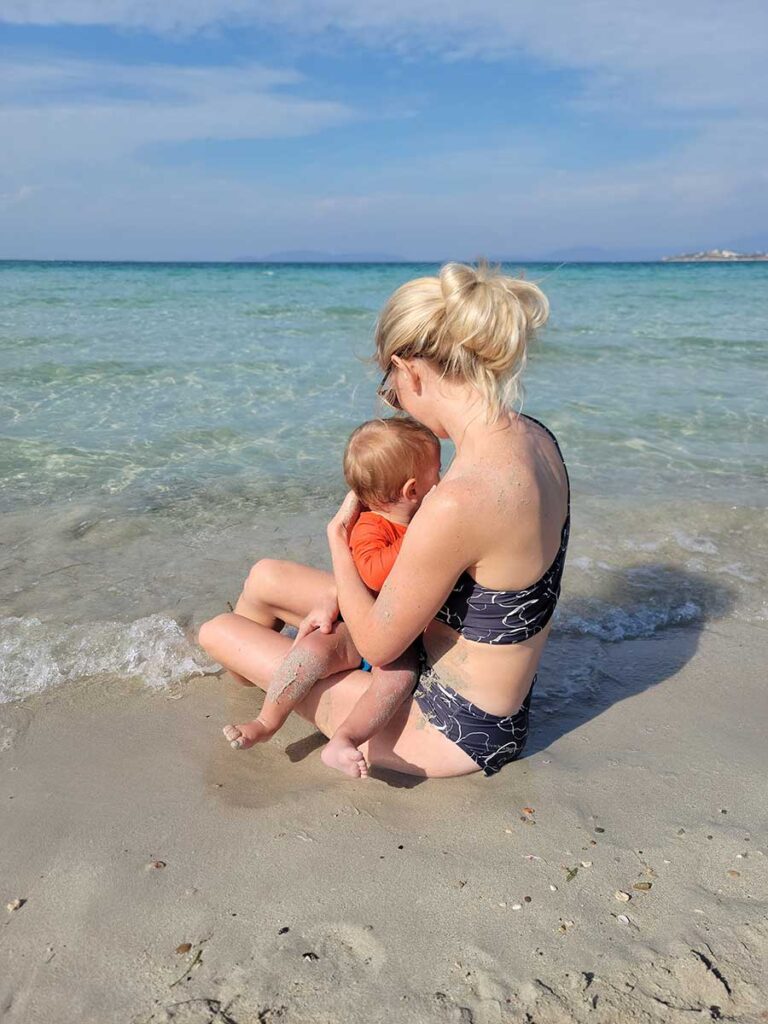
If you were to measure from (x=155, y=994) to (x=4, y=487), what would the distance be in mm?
4619

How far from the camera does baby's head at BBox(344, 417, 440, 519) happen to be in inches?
112

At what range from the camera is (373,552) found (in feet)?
9.36

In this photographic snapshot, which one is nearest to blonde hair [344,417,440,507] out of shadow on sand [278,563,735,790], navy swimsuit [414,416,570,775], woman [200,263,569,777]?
woman [200,263,569,777]

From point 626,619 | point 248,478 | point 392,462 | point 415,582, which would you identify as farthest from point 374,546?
point 248,478

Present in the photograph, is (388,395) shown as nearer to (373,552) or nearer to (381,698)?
(373,552)

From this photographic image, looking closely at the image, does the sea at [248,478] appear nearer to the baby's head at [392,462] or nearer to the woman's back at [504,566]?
the baby's head at [392,462]

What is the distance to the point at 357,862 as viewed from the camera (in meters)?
2.42

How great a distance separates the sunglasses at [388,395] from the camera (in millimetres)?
2674

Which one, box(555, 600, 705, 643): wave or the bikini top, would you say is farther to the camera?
box(555, 600, 705, 643): wave

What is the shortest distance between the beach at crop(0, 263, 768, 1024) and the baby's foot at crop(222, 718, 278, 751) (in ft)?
0.42

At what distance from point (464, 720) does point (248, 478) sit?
12.6 feet

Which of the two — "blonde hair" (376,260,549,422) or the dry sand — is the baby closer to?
the dry sand

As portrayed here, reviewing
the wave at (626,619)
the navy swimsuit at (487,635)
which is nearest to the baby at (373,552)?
the navy swimsuit at (487,635)

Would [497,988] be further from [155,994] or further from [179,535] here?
[179,535]
